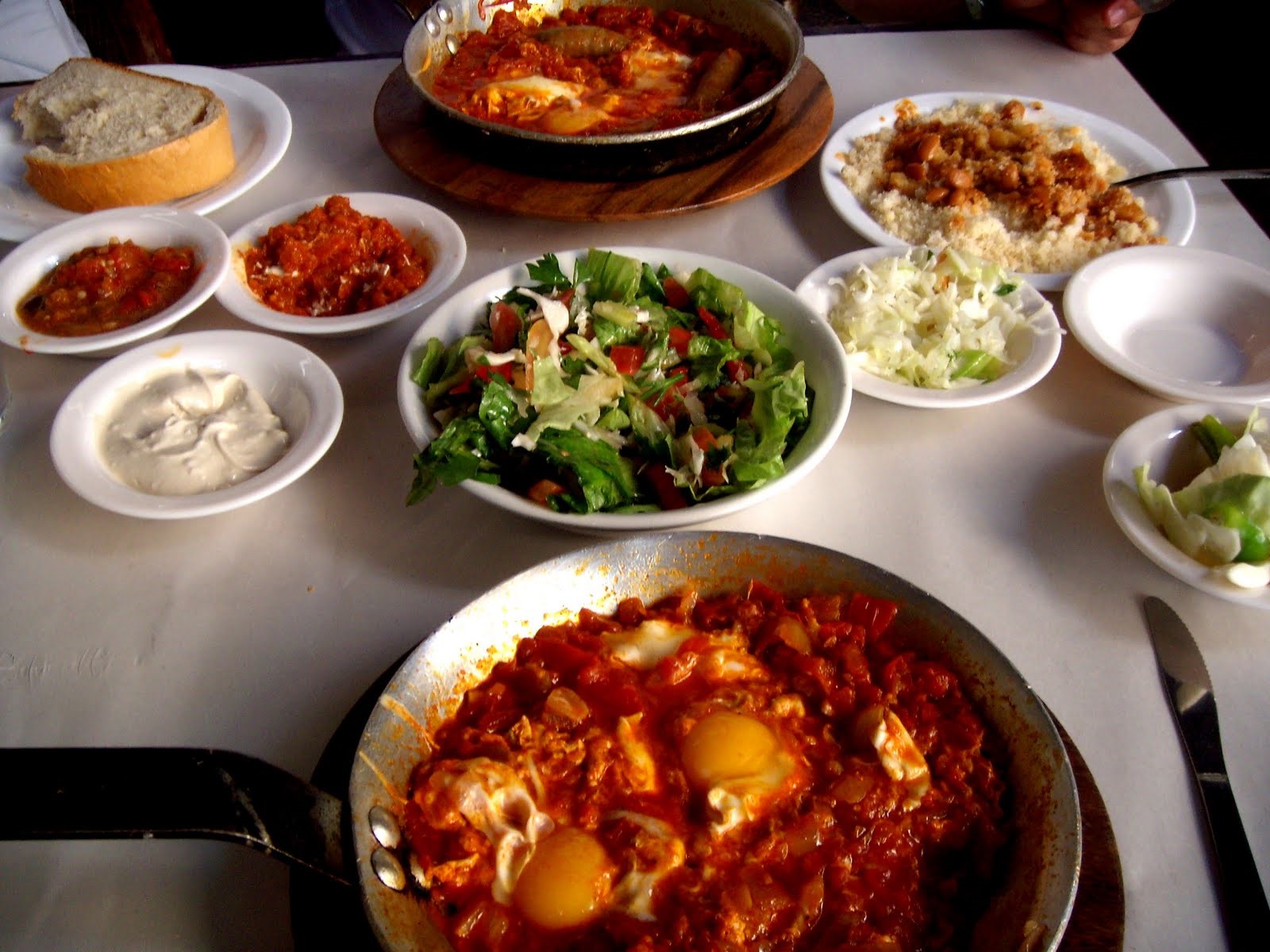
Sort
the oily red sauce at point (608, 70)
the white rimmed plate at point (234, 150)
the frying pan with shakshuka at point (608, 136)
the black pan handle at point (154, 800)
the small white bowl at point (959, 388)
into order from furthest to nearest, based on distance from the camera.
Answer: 1. the oily red sauce at point (608, 70)
2. the white rimmed plate at point (234, 150)
3. the frying pan with shakshuka at point (608, 136)
4. the small white bowl at point (959, 388)
5. the black pan handle at point (154, 800)

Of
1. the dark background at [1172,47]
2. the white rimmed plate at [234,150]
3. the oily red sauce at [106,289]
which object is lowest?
the dark background at [1172,47]

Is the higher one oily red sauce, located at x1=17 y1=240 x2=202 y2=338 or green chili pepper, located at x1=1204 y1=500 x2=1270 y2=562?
oily red sauce, located at x1=17 y1=240 x2=202 y2=338

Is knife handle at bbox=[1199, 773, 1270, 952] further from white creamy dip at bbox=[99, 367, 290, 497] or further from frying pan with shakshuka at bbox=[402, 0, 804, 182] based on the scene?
frying pan with shakshuka at bbox=[402, 0, 804, 182]

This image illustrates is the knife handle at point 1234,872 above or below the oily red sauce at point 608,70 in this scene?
below

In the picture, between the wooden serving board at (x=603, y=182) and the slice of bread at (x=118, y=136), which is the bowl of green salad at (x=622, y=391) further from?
the slice of bread at (x=118, y=136)

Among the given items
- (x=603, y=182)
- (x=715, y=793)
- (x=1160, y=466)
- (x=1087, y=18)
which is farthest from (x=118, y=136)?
(x=1087, y=18)

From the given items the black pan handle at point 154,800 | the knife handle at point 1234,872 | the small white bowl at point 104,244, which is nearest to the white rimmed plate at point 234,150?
the small white bowl at point 104,244

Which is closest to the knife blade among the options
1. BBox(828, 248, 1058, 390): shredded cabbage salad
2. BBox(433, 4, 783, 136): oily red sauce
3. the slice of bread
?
BBox(828, 248, 1058, 390): shredded cabbage salad
